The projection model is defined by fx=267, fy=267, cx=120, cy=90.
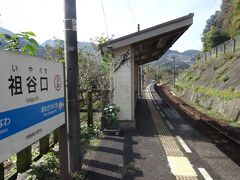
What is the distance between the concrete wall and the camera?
998 centimetres

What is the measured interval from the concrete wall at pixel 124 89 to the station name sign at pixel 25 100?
6.17 metres

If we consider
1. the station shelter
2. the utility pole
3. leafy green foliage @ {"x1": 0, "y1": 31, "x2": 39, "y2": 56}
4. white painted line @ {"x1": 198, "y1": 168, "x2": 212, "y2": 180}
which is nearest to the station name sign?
leafy green foliage @ {"x1": 0, "y1": 31, "x2": 39, "y2": 56}

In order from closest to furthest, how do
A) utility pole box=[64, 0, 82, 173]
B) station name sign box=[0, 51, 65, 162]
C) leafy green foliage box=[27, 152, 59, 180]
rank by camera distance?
station name sign box=[0, 51, 65, 162], leafy green foliage box=[27, 152, 59, 180], utility pole box=[64, 0, 82, 173]

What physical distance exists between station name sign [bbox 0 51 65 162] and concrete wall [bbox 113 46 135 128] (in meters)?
6.17

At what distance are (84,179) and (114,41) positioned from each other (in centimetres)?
561

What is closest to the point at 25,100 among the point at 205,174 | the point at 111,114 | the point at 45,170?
the point at 45,170

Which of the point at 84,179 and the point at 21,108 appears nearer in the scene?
the point at 21,108

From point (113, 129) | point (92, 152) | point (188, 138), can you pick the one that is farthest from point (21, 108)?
point (188, 138)

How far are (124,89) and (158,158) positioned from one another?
3.95 metres

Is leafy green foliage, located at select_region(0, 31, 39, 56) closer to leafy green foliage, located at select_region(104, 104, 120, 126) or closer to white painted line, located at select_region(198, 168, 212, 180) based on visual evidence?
white painted line, located at select_region(198, 168, 212, 180)

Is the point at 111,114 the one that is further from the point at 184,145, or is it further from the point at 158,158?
the point at 158,158

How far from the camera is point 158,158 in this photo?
21.7 ft

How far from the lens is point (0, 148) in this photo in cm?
244

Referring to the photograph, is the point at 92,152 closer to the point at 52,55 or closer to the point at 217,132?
the point at 217,132
